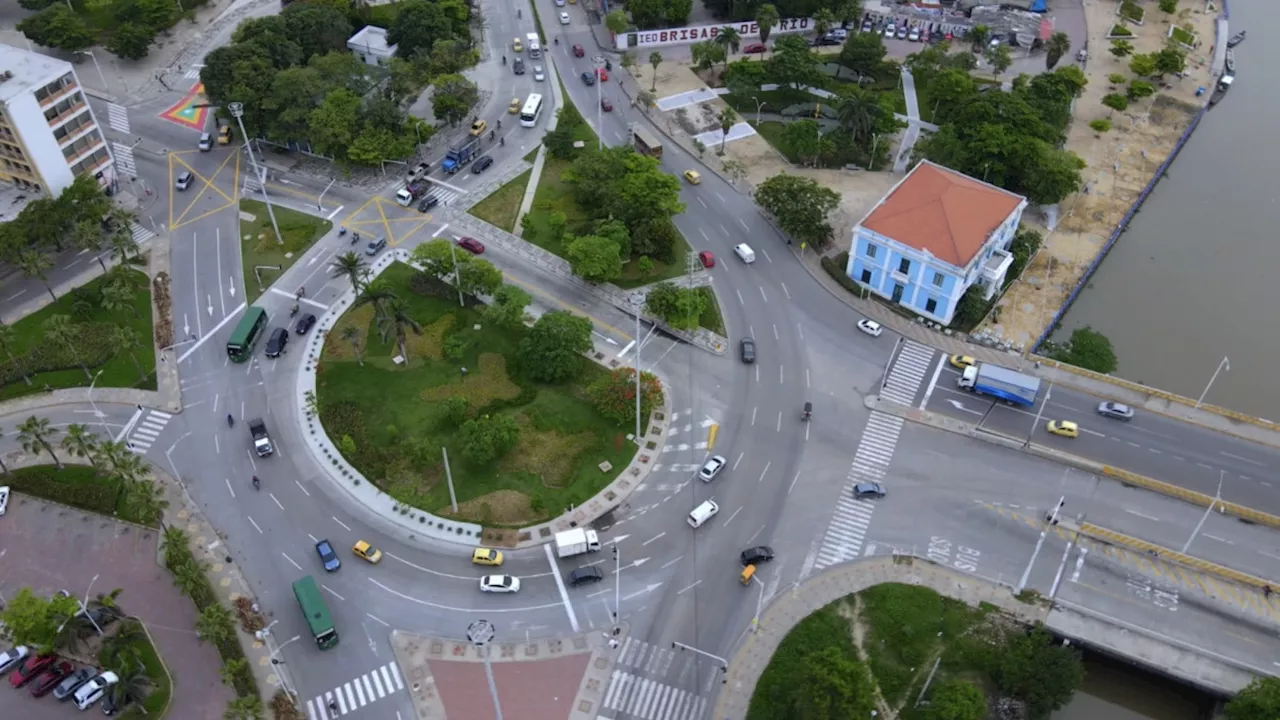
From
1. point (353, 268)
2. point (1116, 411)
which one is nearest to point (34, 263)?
point (353, 268)

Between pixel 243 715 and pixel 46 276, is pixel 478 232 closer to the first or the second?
pixel 46 276

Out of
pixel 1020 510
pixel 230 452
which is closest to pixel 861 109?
pixel 1020 510

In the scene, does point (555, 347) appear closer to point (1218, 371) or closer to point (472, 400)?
point (472, 400)

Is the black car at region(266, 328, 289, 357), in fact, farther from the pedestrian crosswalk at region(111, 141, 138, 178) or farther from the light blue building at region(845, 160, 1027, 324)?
the light blue building at region(845, 160, 1027, 324)

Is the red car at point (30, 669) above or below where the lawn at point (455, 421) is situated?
below

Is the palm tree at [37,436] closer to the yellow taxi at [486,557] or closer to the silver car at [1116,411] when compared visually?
the yellow taxi at [486,557]

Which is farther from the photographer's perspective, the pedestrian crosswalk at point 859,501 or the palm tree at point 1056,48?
the palm tree at point 1056,48

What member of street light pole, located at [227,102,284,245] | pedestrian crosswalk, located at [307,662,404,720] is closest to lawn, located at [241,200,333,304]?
street light pole, located at [227,102,284,245]

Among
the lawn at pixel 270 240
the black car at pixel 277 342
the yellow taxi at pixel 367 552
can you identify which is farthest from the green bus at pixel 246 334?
the yellow taxi at pixel 367 552
